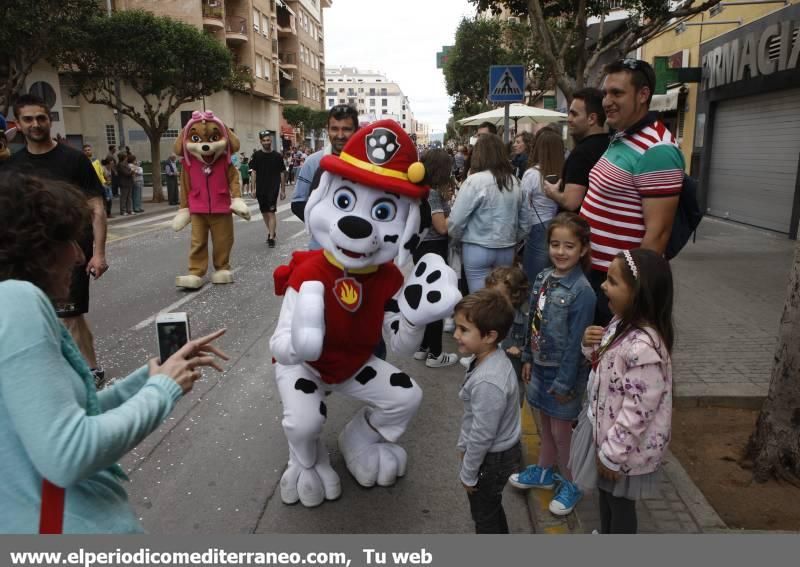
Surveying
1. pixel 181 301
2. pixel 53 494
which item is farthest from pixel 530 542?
pixel 181 301

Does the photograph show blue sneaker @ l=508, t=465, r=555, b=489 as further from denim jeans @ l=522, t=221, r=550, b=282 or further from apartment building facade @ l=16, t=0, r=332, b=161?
apartment building facade @ l=16, t=0, r=332, b=161

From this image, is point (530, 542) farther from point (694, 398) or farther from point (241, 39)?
point (241, 39)

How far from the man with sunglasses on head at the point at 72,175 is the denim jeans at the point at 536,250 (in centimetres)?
331

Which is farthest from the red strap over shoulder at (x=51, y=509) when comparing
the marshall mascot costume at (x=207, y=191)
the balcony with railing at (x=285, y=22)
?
the balcony with railing at (x=285, y=22)

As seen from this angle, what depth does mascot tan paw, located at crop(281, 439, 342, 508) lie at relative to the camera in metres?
3.19

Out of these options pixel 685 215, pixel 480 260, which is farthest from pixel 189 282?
pixel 685 215

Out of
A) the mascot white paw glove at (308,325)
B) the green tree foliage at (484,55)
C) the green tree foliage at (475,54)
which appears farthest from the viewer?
the green tree foliage at (475,54)

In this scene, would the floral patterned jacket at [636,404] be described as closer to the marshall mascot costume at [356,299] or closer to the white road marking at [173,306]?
the marshall mascot costume at [356,299]

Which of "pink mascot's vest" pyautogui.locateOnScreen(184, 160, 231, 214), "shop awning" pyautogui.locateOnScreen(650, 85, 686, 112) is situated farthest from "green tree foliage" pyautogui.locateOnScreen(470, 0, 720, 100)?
"pink mascot's vest" pyautogui.locateOnScreen(184, 160, 231, 214)

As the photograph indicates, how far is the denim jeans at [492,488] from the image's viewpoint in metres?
2.57

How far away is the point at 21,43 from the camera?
15.1 m

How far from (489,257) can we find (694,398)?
175cm

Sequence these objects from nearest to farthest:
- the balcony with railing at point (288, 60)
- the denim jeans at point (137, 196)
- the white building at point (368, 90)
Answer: the denim jeans at point (137, 196) < the balcony with railing at point (288, 60) < the white building at point (368, 90)

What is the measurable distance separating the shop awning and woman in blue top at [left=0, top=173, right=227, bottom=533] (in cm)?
1729
